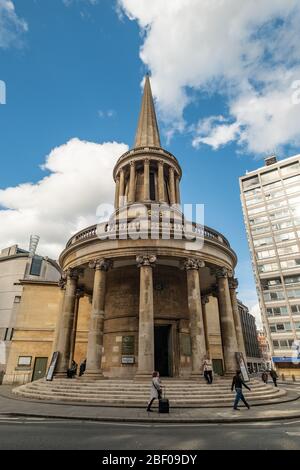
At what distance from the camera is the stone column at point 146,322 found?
567 inches

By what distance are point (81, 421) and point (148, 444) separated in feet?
12.4

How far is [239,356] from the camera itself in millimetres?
17609

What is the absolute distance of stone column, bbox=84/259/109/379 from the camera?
15.3 m

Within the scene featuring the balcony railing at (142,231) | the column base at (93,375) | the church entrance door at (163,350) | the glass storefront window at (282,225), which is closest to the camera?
the column base at (93,375)

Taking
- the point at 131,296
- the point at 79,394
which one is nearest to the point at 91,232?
Result: the point at 131,296

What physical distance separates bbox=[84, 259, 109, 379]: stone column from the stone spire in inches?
743

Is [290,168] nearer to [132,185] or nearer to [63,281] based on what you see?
[132,185]

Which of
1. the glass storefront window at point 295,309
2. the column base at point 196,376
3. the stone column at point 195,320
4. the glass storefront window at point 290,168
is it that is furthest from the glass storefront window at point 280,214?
the column base at point 196,376

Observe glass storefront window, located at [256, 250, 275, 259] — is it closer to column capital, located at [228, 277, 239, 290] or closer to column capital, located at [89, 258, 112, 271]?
column capital, located at [228, 277, 239, 290]

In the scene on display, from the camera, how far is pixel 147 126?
35.0 m

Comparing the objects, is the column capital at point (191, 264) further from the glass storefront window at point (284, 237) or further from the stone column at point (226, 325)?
the glass storefront window at point (284, 237)

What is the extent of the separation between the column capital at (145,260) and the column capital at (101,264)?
2.29m

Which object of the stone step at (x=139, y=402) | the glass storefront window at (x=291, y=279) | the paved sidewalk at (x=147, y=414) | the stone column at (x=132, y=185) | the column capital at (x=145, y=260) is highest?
the stone column at (x=132, y=185)

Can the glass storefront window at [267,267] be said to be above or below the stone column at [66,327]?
above
